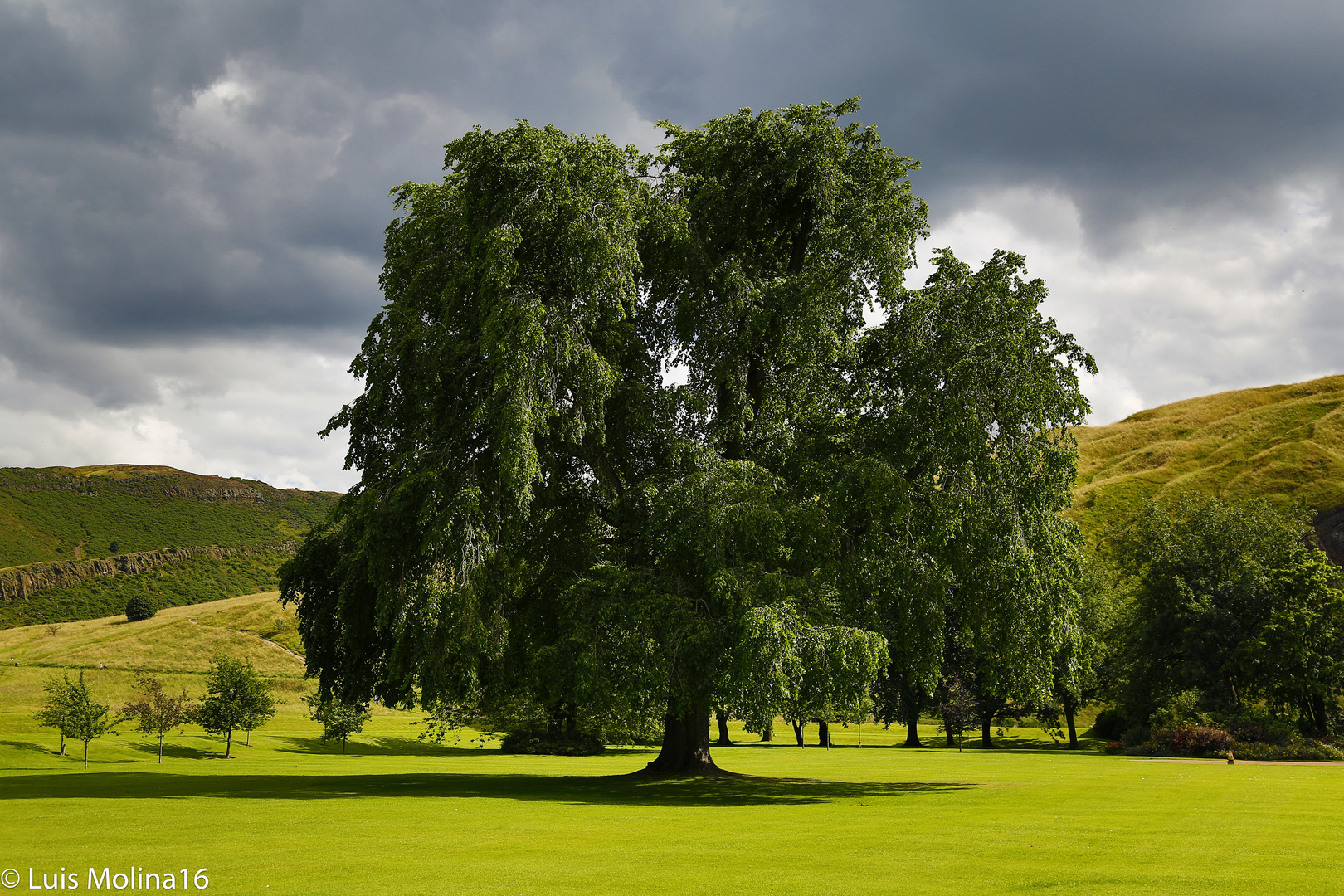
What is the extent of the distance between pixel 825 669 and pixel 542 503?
10.4 metres

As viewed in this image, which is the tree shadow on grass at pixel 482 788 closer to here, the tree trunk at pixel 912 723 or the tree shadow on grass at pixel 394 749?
the tree shadow on grass at pixel 394 749

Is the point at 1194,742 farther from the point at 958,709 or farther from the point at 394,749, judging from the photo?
the point at 394,749

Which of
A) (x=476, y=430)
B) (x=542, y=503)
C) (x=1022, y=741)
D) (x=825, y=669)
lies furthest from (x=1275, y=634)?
(x=476, y=430)

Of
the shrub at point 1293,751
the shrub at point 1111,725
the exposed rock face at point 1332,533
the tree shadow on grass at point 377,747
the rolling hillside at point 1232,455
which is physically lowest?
→ the tree shadow on grass at point 377,747

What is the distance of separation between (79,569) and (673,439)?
17241cm

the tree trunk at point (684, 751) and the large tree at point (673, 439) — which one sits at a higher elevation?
the large tree at point (673, 439)

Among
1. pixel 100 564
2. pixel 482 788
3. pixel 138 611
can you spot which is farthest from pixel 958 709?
pixel 100 564

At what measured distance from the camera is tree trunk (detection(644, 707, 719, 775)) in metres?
27.8

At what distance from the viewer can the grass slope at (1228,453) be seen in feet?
376

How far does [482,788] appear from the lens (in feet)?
84.0

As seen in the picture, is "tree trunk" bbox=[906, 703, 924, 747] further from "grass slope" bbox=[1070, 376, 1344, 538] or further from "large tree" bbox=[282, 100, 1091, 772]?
"grass slope" bbox=[1070, 376, 1344, 538]

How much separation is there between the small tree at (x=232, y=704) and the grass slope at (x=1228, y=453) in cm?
8527

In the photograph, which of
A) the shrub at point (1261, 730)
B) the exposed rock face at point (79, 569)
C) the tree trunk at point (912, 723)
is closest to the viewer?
the shrub at point (1261, 730)

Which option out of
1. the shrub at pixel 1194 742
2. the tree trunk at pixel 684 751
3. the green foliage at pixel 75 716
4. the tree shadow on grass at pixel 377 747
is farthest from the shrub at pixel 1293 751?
the green foliage at pixel 75 716
